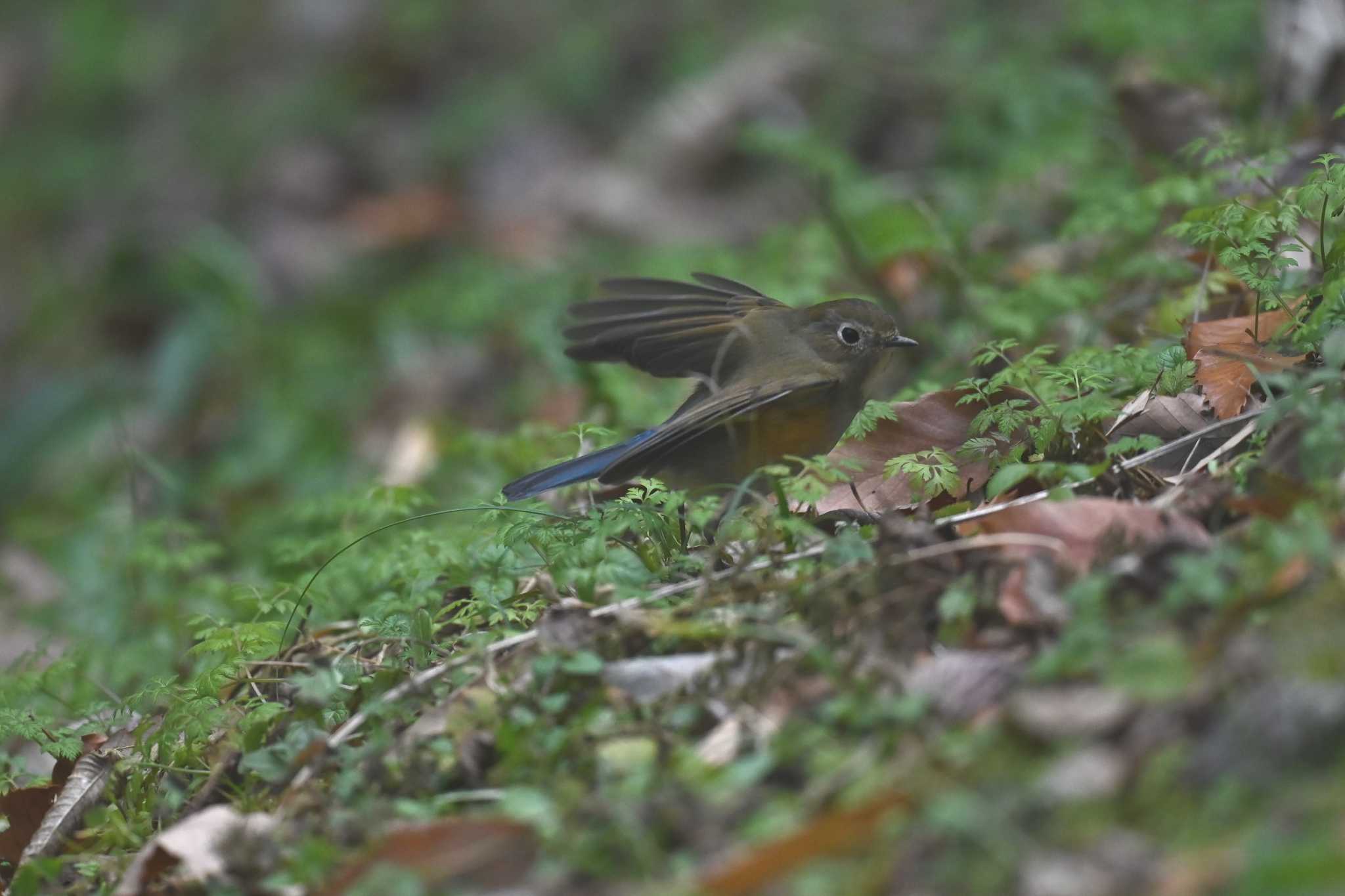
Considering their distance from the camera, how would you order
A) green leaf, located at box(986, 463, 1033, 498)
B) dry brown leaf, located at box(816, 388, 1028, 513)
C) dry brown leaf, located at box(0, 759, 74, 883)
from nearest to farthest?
green leaf, located at box(986, 463, 1033, 498) < dry brown leaf, located at box(0, 759, 74, 883) < dry brown leaf, located at box(816, 388, 1028, 513)

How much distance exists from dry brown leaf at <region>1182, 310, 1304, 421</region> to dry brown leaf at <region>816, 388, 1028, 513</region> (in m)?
0.45

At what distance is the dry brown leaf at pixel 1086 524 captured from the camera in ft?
9.16

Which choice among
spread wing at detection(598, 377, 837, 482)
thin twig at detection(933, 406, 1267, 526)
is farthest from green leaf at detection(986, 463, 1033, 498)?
spread wing at detection(598, 377, 837, 482)

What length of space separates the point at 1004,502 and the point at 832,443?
1.19 metres

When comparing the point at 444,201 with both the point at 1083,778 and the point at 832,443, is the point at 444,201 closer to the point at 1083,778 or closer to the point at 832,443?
the point at 832,443

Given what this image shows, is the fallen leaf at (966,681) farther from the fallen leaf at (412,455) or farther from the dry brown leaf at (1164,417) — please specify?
the fallen leaf at (412,455)

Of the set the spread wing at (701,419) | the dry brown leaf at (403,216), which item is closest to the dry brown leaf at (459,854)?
the spread wing at (701,419)

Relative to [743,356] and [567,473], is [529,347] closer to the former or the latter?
[743,356]

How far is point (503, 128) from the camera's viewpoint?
36.6 ft

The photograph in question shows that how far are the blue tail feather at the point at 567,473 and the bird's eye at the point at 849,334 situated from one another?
2.64 ft

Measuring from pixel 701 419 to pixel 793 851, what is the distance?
2.06 meters

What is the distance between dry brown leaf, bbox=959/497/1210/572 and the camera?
2793 mm

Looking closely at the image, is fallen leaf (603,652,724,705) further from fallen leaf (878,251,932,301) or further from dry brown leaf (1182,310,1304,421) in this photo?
fallen leaf (878,251,932,301)

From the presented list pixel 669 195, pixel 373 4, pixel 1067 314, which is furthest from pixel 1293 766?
pixel 373 4
